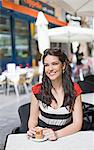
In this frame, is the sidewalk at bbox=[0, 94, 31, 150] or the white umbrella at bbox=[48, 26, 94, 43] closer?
the sidewalk at bbox=[0, 94, 31, 150]

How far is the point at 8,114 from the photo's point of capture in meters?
5.23

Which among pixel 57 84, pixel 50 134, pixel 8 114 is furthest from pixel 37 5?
pixel 50 134

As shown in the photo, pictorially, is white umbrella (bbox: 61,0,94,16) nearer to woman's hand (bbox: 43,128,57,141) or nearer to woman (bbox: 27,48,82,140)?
woman (bbox: 27,48,82,140)

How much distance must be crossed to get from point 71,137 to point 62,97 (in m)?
0.37

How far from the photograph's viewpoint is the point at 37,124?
2.37 metres

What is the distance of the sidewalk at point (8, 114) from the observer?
4057 millimetres

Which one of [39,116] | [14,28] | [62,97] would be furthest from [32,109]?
[14,28]

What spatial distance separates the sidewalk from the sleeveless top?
110 cm

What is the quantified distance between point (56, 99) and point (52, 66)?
250mm

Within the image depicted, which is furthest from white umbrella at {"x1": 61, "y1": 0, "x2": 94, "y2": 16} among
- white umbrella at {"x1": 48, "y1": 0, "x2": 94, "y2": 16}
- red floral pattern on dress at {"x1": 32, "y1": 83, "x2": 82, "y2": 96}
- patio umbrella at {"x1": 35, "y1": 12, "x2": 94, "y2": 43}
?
red floral pattern on dress at {"x1": 32, "y1": 83, "x2": 82, "y2": 96}

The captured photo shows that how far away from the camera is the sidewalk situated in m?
4.06

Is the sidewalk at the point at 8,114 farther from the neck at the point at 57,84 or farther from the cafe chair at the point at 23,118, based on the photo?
the neck at the point at 57,84

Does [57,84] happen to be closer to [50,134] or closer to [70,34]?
[50,134]

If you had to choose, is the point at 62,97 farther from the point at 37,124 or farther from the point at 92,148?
the point at 92,148
